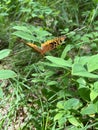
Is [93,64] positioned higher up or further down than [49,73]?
higher up

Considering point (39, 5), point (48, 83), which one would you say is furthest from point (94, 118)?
point (39, 5)

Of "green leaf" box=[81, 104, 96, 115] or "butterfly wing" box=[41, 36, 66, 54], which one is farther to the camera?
"butterfly wing" box=[41, 36, 66, 54]

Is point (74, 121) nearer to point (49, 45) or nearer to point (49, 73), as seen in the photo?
point (49, 73)

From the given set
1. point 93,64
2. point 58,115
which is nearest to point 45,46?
point 58,115

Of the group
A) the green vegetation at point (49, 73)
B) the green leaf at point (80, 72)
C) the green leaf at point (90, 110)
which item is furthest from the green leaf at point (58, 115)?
the green leaf at point (80, 72)

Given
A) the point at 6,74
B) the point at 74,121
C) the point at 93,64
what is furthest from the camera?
the point at 74,121

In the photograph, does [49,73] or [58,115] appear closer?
[58,115]

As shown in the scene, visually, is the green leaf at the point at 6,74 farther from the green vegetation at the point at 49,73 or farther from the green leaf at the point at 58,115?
the green leaf at the point at 58,115

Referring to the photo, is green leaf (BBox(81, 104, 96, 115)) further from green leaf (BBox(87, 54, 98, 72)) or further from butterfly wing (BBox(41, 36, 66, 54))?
butterfly wing (BBox(41, 36, 66, 54))

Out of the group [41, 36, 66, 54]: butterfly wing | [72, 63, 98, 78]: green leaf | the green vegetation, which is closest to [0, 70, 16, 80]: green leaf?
the green vegetation

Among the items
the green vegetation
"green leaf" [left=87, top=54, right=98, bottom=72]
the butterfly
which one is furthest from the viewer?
the butterfly
